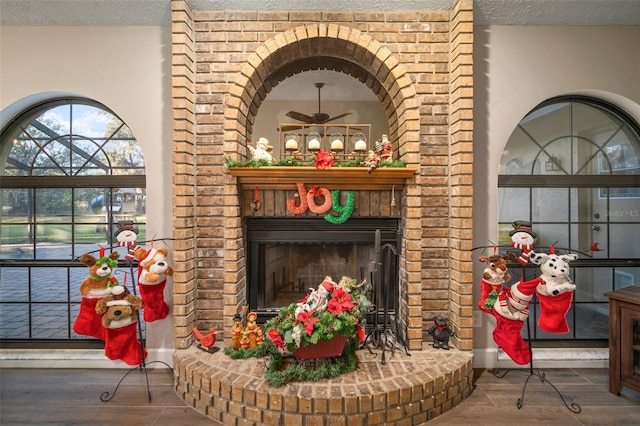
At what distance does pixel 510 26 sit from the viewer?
264cm

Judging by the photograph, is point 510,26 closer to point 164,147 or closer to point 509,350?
point 509,350

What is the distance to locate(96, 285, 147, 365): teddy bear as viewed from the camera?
2.23 metres

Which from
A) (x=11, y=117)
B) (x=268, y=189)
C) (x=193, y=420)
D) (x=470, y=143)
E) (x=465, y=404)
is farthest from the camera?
(x=11, y=117)

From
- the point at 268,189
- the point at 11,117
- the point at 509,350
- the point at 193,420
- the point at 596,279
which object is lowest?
the point at 193,420

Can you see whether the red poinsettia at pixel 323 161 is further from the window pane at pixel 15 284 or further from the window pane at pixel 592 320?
the window pane at pixel 15 284

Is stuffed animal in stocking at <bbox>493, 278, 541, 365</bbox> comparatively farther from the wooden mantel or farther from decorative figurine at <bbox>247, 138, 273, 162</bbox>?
decorative figurine at <bbox>247, 138, 273, 162</bbox>

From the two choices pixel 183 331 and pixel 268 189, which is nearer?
pixel 183 331

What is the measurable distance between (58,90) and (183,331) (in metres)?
2.30

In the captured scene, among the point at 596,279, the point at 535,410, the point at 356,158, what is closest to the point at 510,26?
the point at 356,158

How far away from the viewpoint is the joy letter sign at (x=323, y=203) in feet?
8.29

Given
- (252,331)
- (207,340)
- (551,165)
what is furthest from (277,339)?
(551,165)

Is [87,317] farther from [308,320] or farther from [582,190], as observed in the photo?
[582,190]

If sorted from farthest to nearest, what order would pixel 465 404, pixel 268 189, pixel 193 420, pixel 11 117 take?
pixel 11 117, pixel 268 189, pixel 465 404, pixel 193 420

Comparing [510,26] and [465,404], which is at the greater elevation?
[510,26]
